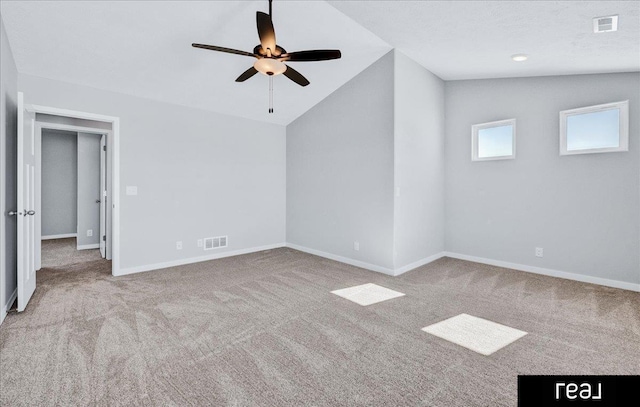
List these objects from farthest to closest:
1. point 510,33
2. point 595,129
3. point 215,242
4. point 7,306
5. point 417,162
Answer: point 215,242 → point 417,162 → point 595,129 → point 510,33 → point 7,306

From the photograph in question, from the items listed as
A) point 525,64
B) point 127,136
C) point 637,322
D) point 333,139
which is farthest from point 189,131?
point 637,322

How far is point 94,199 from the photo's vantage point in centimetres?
624

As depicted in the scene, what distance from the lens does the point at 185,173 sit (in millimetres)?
4734

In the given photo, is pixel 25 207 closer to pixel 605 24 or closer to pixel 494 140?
pixel 605 24

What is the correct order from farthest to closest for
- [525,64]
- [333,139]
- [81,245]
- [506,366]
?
[81,245] < [333,139] < [525,64] < [506,366]

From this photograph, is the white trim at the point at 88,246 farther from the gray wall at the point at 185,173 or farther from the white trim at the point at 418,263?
the white trim at the point at 418,263

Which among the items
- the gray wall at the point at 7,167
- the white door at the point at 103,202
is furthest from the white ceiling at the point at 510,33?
the white door at the point at 103,202

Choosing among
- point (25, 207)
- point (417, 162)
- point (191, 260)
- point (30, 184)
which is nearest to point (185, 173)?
point (191, 260)

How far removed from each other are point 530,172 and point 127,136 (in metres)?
5.62

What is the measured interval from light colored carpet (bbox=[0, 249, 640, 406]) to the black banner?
177 mm

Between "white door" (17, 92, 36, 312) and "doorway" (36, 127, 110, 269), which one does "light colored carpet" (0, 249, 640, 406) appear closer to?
"white door" (17, 92, 36, 312)

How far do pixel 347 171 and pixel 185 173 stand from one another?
2.51 m

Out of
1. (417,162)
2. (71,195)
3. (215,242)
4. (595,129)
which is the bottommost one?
(215,242)

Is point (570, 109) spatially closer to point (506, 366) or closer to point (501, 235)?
point (501, 235)
